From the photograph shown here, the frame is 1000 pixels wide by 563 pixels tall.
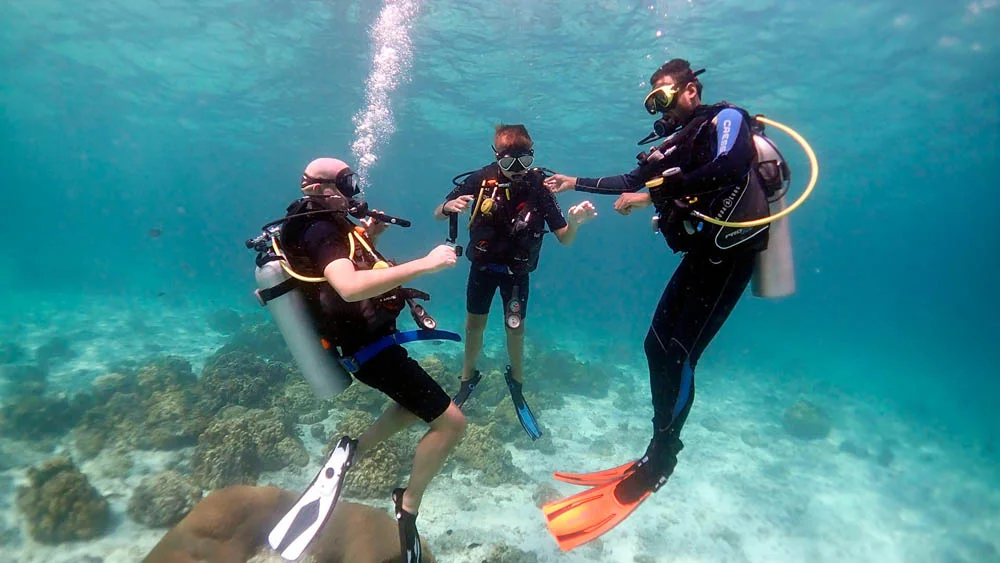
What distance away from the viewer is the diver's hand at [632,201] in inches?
159

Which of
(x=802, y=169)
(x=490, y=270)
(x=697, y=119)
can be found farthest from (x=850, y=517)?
(x=802, y=169)

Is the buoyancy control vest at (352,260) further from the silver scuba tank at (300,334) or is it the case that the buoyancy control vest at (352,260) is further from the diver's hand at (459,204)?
the diver's hand at (459,204)

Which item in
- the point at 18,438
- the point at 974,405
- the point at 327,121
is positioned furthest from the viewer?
the point at 327,121

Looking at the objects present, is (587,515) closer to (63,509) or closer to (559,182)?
(559,182)

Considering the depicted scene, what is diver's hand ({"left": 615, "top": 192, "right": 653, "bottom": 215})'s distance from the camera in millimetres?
4043

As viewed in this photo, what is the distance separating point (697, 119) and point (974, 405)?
133 ft

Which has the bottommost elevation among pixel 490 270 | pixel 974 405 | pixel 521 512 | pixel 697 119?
pixel 974 405

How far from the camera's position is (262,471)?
26.5 ft

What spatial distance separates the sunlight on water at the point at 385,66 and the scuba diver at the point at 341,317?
6.76 m

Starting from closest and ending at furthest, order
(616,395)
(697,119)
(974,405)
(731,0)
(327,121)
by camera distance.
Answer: (697,119)
(731,0)
(616,395)
(974,405)
(327,121)

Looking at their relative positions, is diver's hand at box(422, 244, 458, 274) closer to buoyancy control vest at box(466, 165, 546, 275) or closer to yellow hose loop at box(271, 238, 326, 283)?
yellow hose loop at box(271, 238, 326, 283)

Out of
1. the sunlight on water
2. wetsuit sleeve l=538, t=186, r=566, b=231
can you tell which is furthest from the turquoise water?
wetsuit sleeve l=538, t=186, r=566, b=231

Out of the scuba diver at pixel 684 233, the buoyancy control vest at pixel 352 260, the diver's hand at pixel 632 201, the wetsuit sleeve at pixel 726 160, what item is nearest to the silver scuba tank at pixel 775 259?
the scuba diver at pixel 684 233

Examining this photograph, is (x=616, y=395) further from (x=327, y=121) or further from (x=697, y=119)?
(x=327, y=121)
